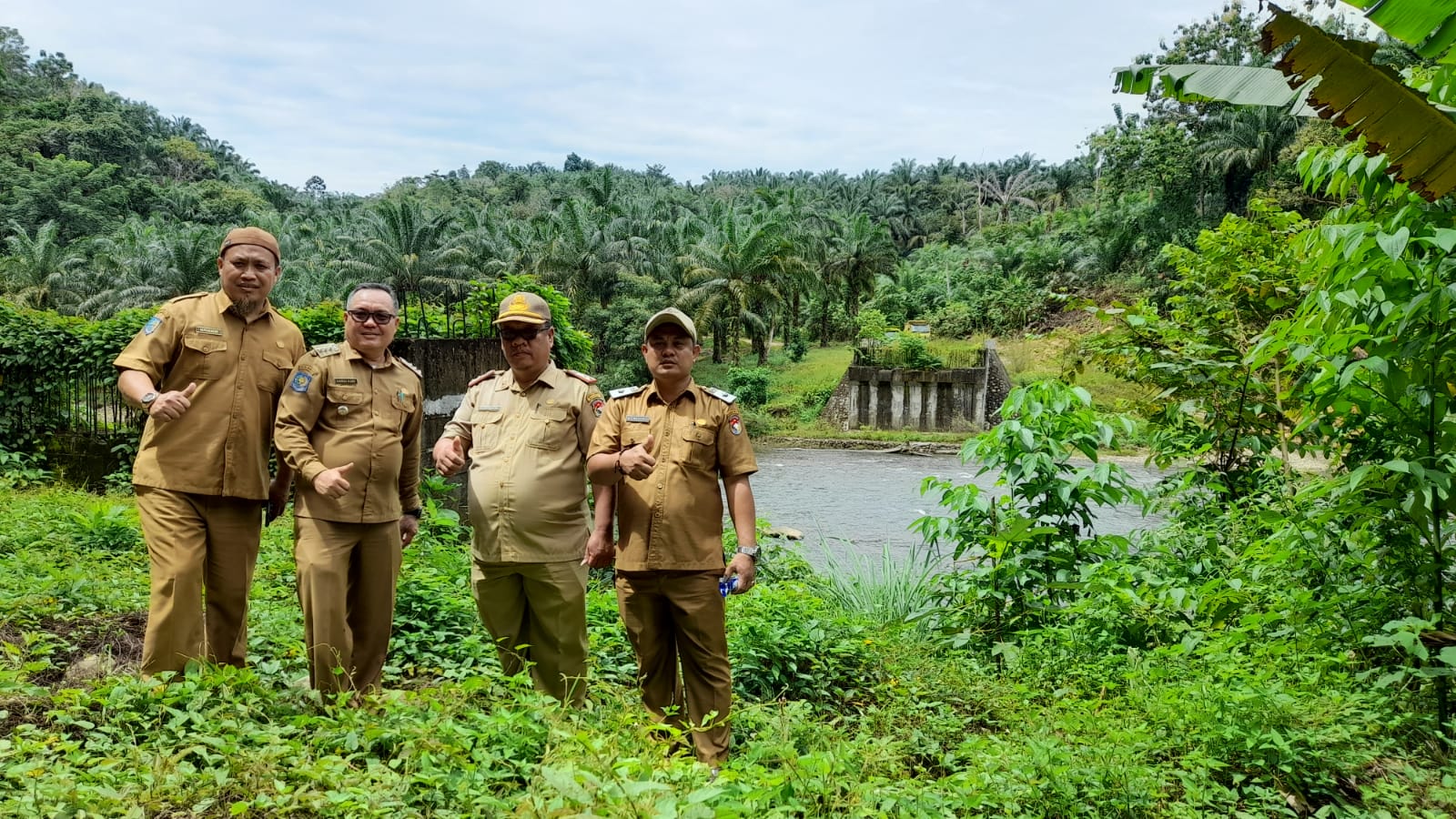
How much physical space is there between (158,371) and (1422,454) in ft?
15.5

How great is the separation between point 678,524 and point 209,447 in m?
1.70

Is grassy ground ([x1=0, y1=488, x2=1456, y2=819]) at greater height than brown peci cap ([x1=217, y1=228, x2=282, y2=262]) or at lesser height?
lesser

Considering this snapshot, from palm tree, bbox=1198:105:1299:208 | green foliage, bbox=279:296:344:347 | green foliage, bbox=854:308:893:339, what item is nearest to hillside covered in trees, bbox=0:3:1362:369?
palm tree, bbox=1198:105:1299:208

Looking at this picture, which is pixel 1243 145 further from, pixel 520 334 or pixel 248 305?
pixel 248 305

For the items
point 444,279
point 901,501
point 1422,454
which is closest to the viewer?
point 1422,454

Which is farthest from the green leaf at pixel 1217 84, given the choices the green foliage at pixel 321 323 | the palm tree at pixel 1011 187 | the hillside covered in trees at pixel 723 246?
the palm tree at pixel 1011 187

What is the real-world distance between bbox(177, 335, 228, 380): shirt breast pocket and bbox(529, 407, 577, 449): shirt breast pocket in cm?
115

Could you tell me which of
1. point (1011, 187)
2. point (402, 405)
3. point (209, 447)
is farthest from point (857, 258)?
point (209, 447)

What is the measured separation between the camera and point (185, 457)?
134 inches

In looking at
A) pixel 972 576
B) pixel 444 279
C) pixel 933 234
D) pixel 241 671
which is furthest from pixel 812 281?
pixel 241 671

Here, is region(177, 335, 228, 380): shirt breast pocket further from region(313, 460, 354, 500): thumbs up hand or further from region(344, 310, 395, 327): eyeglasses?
region(313, 460, 354, 500): thumbs up hand

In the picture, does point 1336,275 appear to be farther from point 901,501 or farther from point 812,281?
point 812,281

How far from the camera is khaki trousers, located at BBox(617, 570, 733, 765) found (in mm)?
3559

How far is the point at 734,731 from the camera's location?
12.7 ft
